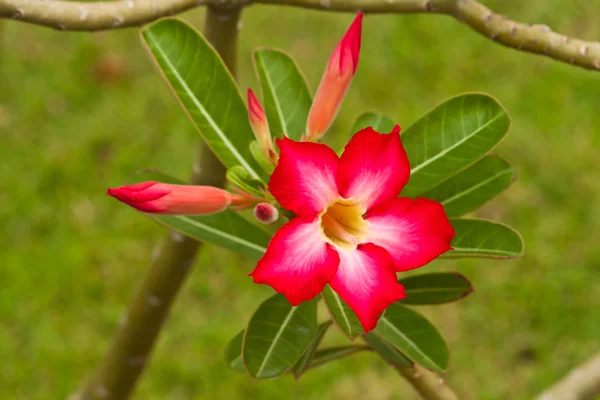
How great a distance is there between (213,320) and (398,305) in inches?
54.0

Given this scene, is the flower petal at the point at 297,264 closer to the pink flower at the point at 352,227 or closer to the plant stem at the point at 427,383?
the pink flower at the point at 352,227

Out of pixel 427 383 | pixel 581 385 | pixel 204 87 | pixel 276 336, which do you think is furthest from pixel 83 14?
pixel 581 385

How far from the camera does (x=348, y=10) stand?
82cm

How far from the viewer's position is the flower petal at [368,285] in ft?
1.84

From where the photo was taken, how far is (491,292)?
2.19 meters

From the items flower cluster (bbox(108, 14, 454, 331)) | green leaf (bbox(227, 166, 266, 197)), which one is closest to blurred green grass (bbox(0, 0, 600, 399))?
green leaf (bbox(227, 166, 266, 197))

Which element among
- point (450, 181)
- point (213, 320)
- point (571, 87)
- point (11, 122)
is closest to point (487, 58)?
point (571, 87)

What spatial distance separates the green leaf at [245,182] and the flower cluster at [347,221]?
0.09 metres

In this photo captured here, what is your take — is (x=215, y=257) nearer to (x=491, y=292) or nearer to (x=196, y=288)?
(x=196, y=288)

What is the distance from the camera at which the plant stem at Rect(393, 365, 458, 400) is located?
91 cm

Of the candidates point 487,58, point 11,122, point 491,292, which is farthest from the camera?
point 487,58

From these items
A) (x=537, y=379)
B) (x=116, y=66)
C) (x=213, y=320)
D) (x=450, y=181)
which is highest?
(x=450, y=181)

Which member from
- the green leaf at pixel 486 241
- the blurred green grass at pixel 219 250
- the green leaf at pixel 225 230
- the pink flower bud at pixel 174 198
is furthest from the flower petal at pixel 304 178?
the blurred green grass at pixel 219 250

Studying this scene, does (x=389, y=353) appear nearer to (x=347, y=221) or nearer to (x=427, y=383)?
(x=427, y=383)
